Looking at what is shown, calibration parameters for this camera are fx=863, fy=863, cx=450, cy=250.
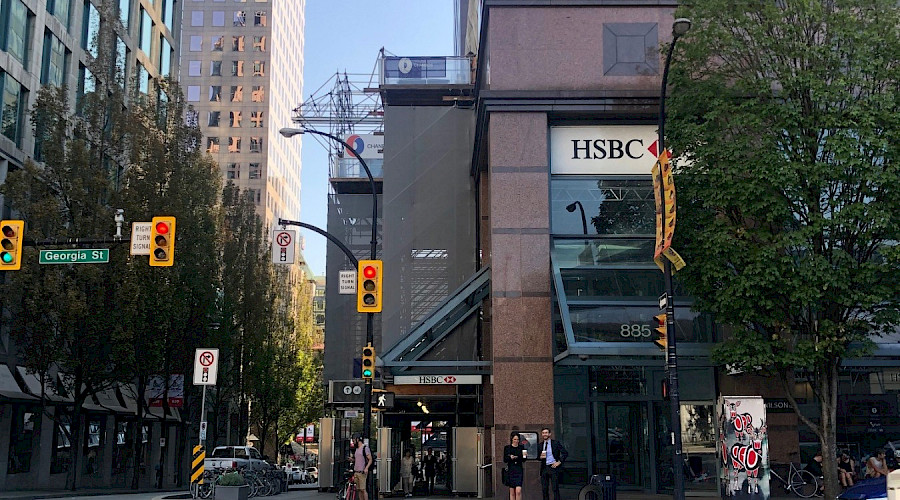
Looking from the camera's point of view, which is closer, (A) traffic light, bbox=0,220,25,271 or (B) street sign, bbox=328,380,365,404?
(A) traffic light, bbox=0,220,25,271

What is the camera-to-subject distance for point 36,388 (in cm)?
3316

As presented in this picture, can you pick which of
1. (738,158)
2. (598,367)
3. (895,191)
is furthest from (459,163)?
(895,191)

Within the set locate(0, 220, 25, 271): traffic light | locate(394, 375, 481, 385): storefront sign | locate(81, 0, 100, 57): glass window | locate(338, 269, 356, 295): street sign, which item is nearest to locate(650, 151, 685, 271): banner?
locate(394, 375, 481, 385): storefront sign

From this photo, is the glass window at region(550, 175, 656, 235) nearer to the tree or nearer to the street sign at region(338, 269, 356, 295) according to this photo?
the tree

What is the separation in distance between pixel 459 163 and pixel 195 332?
14525 millimetres

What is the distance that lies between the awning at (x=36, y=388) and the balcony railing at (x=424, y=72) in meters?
17.6

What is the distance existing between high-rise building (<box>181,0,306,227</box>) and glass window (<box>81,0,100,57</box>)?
177 feet

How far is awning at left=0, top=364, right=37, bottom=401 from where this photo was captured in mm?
29938

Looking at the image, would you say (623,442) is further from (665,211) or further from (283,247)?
(283,247)

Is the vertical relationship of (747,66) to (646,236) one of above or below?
above

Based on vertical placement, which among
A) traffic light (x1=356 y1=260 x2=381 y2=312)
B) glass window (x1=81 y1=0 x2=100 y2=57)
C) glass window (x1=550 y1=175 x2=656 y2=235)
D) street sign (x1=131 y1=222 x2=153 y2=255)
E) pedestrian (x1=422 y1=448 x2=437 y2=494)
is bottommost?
pedestrian (x1=422 y1=448 x2=437 y2=494)

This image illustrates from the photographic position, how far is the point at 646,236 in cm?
2258

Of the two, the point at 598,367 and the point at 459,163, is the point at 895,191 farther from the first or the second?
the point at 459,163

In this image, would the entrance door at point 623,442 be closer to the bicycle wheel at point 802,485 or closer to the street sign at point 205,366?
the bicycle wheel at point 802,485
